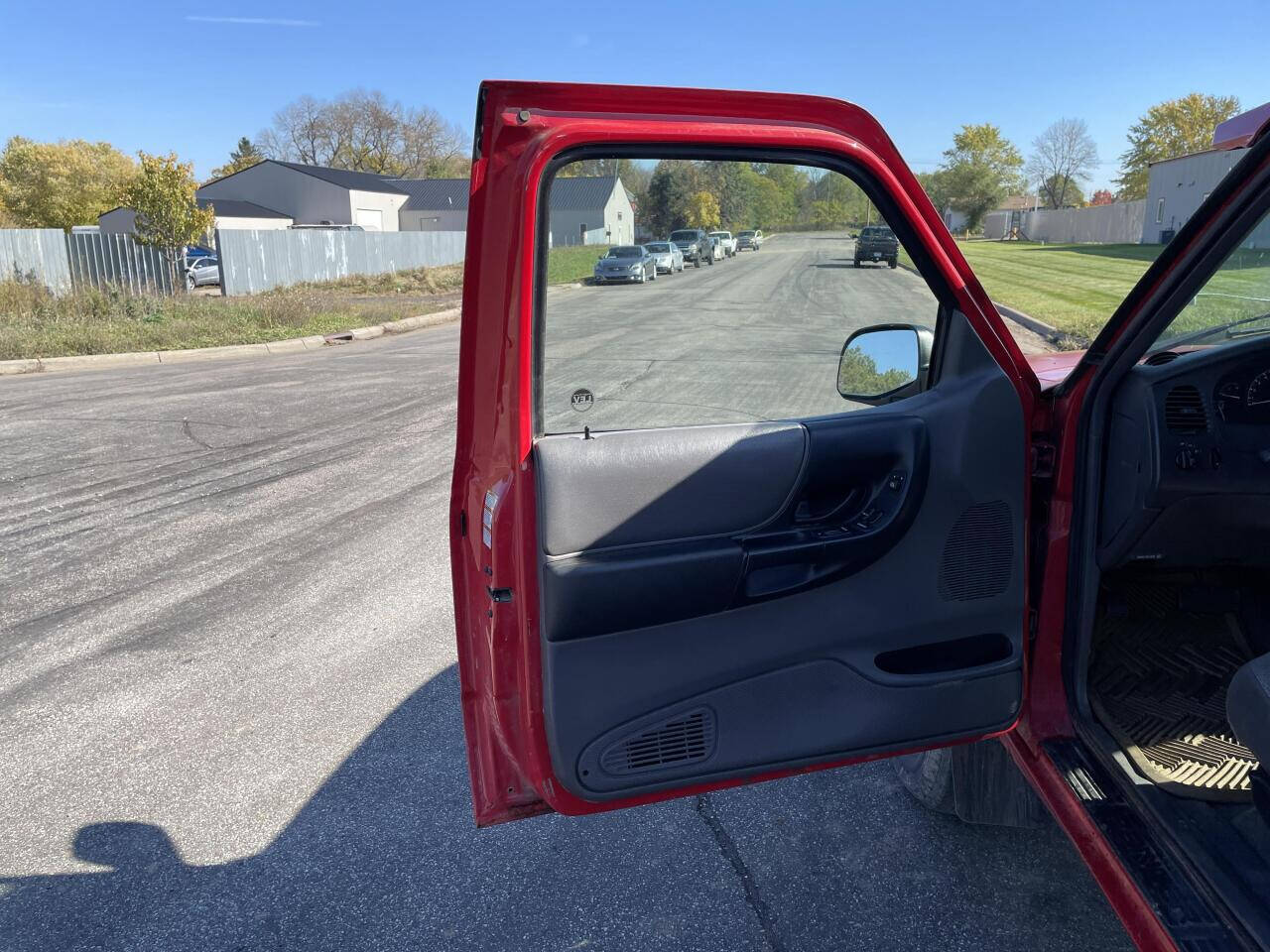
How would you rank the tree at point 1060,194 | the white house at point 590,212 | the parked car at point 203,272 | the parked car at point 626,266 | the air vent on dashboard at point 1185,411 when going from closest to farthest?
the white house at point 590,212 → the air vent on dashboard at point 1185,411 → the parked car at point 626,266 → the parked car at point 203,272 → the tree at point 1060,194

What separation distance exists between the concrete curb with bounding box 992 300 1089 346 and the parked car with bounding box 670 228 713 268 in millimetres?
10124

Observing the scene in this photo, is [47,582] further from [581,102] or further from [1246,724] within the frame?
[1246,724]

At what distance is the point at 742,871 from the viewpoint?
2.91 metres

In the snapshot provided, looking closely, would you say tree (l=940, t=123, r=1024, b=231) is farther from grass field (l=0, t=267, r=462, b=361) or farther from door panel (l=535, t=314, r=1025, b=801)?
door panel (l=535, t=314, r=1025, b=801)

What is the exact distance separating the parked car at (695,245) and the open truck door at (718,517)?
462 millimetres

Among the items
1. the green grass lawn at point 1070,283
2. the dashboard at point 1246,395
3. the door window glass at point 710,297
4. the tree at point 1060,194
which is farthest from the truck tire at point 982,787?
the tree at point 1060,194

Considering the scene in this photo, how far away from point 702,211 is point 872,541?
1.00 m

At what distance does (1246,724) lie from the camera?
195cm

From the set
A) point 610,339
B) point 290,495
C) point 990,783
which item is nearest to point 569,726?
point 610,339

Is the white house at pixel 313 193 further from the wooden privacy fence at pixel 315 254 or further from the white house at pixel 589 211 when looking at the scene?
the white house at pixel 589 211

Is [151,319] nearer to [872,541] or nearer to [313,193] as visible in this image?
[872,541]

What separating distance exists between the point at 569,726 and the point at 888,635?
2.63 ft

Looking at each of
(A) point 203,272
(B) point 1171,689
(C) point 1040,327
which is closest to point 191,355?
Result: (C) point 1040,327

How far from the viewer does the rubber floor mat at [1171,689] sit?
2512mm
